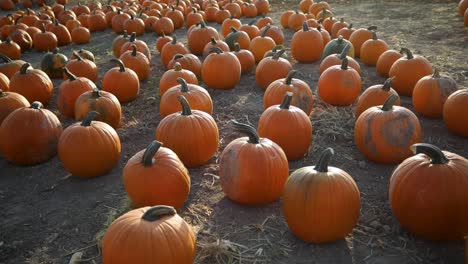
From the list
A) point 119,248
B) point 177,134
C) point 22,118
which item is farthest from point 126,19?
point 119,248

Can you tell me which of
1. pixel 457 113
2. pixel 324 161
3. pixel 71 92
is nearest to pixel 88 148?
pixel 71 92

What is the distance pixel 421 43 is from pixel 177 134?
25.5ft

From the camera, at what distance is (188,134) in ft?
17.4

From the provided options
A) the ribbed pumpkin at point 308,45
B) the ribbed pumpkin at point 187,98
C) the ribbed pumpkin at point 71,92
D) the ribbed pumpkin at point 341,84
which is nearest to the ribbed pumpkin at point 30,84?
the ribbed pumpkin at point 71,92

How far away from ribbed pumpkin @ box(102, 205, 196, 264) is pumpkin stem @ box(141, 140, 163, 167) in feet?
2.65

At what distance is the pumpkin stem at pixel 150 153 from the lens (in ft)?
13.8

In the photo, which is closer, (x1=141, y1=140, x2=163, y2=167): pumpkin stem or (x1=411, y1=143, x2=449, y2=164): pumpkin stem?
(x1=411, y1=143, x2=449, y2=164): pumpkin stem

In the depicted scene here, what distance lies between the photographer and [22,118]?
225 inches

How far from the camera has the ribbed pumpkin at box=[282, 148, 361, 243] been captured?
3852 mm

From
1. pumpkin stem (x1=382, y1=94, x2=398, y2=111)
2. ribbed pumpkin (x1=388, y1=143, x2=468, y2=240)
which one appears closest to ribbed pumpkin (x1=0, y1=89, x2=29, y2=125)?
pumpkin stem (x1=382, y1=94, x2=398, y2=111)

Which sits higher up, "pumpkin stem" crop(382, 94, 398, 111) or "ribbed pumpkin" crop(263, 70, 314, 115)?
"pumpkin stem" crop(382, 94, 398, 111)

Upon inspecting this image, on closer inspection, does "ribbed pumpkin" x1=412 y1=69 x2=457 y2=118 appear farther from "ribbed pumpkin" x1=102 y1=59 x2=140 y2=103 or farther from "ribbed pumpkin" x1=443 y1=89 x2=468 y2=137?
"ribbed pumpkin" x1=102 y1=59 x2=140 y2=103

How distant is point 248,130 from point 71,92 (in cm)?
370

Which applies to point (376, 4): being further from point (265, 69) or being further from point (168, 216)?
point (168, 216)
